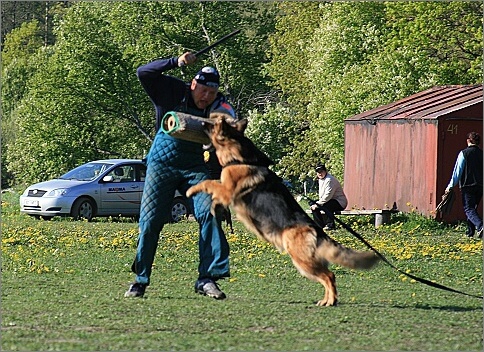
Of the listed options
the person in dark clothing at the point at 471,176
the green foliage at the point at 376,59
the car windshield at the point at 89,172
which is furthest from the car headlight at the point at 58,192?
the green foliage at the point at 376,59

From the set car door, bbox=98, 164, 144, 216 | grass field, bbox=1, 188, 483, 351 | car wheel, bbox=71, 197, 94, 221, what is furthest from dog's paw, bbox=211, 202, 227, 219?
car door, bbox=98, 164, 144, 216

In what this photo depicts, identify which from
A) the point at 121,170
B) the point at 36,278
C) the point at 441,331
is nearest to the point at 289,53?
the point at 121,170

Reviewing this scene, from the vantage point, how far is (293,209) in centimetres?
920

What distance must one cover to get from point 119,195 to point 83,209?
3.22 feet

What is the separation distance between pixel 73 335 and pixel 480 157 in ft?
41.5

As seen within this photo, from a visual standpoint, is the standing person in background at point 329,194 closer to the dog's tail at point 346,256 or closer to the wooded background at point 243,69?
the wooded background at point 243,69

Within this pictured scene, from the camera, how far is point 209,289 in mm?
9797

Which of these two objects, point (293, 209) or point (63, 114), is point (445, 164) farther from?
point (63, 114)

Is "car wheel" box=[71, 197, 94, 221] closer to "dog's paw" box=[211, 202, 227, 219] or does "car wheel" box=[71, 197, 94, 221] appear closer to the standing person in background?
the standing person in background

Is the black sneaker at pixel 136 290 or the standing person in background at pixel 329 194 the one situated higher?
the standing person in background at pixel 329 194

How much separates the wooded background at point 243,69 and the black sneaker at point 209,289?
926 inches

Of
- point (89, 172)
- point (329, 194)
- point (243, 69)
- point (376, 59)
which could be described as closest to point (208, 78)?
point (329, 194)

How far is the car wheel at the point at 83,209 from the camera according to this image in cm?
2478

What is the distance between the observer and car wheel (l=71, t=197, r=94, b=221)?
976 inches
